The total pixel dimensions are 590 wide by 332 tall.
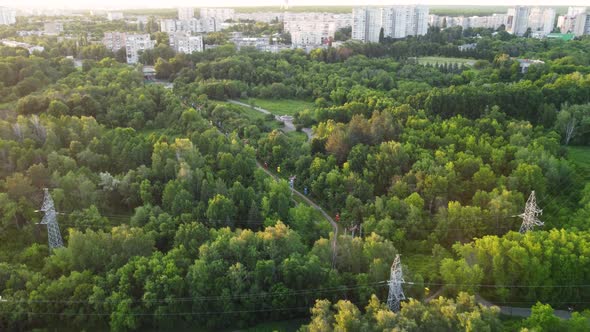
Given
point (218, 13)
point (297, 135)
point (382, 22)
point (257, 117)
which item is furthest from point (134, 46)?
point (218, 13)

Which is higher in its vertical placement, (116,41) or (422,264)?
(116,41)

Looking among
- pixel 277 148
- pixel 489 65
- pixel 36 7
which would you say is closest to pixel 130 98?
pixel 277 148

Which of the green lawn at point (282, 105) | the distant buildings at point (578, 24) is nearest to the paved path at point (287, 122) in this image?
the green lawn at point (282, 105)

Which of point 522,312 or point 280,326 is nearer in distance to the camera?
point 280,326

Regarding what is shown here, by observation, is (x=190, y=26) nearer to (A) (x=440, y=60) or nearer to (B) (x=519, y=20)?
(A) (x=440, y=60)

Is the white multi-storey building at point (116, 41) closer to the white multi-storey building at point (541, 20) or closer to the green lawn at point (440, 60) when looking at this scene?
the green lawn at point (440, 60)

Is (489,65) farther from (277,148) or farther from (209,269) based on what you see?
(209,269)

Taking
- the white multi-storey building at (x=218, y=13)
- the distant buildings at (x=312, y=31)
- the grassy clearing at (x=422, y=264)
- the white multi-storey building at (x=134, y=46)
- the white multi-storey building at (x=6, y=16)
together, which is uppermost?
the white multi-storey building at (x=218, y=13)

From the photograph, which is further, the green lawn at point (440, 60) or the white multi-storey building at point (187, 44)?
the white multi-storey building at point (187, 44)
